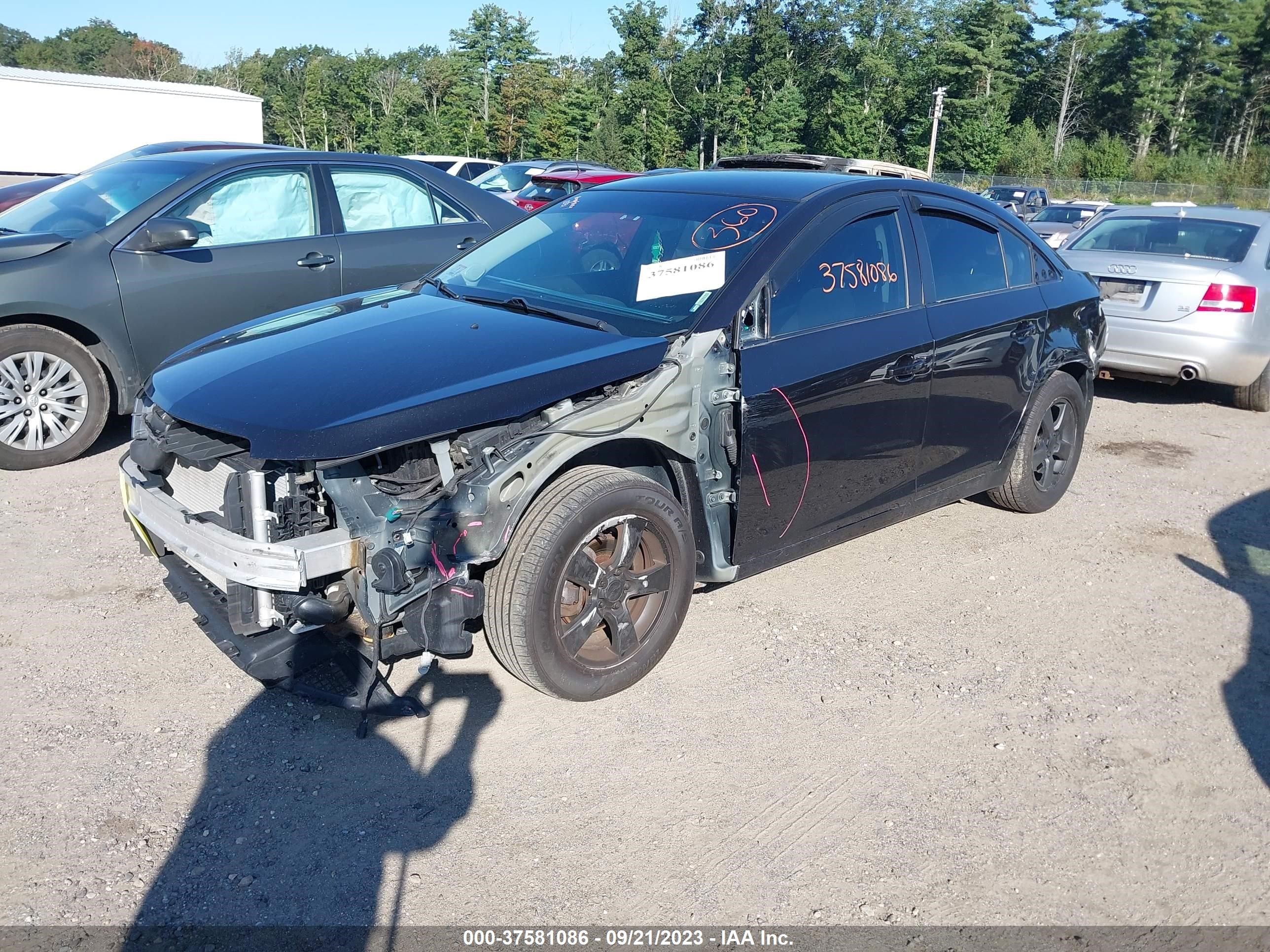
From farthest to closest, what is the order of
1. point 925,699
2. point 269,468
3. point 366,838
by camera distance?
point 925,699 < point 269,468 < point 366,838

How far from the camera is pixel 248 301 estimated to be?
6262 millimetres

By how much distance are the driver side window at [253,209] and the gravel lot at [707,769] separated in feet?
7.23

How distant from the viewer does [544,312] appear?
400 centimetres

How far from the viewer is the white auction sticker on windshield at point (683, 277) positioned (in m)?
3.89

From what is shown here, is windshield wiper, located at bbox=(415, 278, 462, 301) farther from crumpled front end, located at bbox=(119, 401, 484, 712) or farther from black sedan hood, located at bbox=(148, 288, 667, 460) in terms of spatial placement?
crumpled front end, located at bbox=(119, 401, 484, 712)

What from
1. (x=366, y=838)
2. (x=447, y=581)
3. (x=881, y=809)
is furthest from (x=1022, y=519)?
(x=366, y=838)

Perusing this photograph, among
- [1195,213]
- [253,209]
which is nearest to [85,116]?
[253,209]

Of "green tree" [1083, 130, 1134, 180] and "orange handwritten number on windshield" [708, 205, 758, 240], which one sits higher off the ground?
"green tree" [1083, 130, 1134, 180]

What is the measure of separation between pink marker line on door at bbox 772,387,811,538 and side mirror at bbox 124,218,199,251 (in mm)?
3825

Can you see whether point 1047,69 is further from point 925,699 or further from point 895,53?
point 925,699

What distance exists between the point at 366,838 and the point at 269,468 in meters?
1.14

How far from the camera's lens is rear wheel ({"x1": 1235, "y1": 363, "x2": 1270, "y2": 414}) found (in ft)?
28.0

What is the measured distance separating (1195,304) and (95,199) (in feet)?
25.9

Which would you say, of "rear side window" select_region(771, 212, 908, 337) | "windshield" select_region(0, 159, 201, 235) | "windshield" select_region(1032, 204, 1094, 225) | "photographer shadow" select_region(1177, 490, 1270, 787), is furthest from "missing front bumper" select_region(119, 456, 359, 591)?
"windshield" select_region(1032, 204, 1094, 225)
